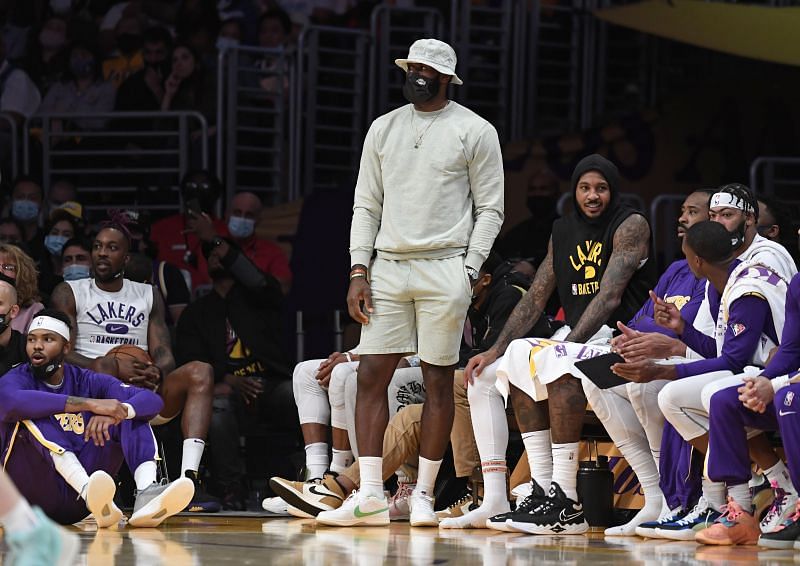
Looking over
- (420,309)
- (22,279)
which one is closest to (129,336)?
(22,279)

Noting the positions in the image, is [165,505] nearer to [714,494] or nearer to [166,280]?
[714,494]

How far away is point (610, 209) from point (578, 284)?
1.25ft

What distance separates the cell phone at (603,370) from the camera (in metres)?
6.46

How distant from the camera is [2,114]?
11.3m

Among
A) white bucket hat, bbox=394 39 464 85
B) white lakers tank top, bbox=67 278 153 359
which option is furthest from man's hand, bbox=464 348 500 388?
white lakers tank top, bbox=67 278 153 359

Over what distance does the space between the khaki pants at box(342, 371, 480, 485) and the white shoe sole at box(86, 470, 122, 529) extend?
47.9 inches

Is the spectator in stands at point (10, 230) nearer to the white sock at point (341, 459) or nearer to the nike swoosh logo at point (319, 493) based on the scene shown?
the white sock at point (341, 459)

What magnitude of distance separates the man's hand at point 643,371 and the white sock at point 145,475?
2.24 m

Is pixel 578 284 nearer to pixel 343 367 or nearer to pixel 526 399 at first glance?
pixel 526 399

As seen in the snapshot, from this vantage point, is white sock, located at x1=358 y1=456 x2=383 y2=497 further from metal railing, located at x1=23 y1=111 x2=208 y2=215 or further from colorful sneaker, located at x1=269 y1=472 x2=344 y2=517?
metal railing, located at x1=23 y1=111 x2=208 y2=215

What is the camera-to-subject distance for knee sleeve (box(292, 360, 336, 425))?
7.92m

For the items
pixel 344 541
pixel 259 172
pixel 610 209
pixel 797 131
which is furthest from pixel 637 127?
pixel 344 541

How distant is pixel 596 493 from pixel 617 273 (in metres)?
1.03

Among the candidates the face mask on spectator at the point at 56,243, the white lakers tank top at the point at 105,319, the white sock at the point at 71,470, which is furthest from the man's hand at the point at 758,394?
the face mask on spectator at the point at 56,243
